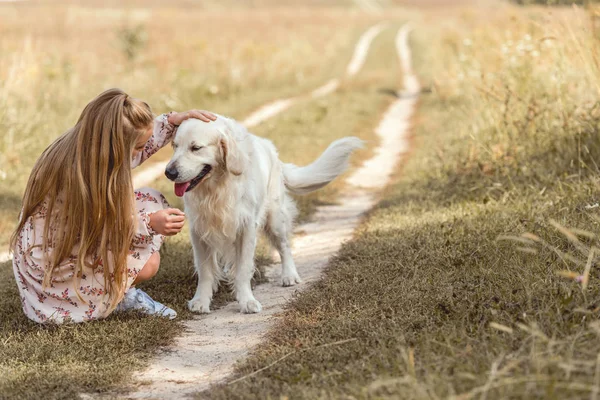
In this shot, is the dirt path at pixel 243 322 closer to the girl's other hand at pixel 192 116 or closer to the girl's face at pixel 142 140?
the girl's face at pixel 142 140

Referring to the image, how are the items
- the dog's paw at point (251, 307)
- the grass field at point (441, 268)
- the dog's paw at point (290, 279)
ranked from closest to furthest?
the grass field at point (441, 268) → the dog's paw at point (251, 307) → the dog's paw at point (290, 279)

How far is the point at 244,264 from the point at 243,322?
1.69 ft

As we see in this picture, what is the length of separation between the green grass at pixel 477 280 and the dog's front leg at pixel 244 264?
418 mm

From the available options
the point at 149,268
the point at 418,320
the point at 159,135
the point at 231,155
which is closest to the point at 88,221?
the point at 149,268

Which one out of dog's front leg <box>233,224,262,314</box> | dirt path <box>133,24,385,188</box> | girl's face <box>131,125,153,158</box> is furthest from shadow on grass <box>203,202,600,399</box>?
dirt path <box>133,24,385,188</box>

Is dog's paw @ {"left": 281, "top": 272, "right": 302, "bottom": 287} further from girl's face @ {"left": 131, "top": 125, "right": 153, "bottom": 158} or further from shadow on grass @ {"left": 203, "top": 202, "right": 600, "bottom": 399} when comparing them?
girl's face @ {"left": 131, "top": 125, "right": 153, "bottom": 158}

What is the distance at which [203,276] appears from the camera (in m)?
4.89

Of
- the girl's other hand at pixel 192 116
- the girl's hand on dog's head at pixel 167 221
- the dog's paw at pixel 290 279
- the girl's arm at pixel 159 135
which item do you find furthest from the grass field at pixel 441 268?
the girl's other hand at pixel 192 116

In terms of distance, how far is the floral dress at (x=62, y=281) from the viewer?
14.2 ft

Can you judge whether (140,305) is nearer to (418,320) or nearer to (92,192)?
(92,192)

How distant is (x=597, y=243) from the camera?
4.49 meters

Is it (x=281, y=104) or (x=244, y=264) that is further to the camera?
(x=281, y=104)

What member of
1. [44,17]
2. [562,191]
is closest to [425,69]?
[44,17]

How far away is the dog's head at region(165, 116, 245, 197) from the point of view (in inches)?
175
